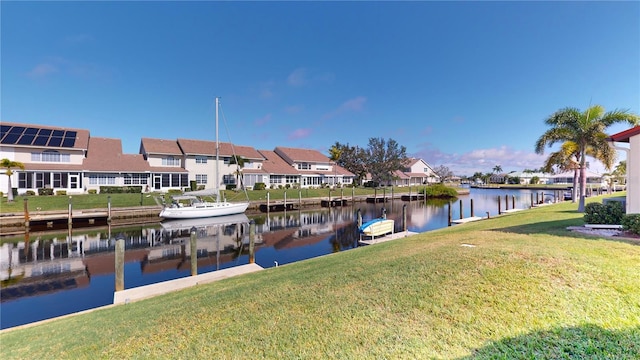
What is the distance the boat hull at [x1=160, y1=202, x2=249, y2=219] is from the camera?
25781 mm

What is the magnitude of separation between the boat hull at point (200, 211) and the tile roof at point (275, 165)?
17.3 m

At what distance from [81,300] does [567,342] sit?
1335 centimetres

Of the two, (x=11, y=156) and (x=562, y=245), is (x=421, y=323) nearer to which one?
(x=562, y=245)

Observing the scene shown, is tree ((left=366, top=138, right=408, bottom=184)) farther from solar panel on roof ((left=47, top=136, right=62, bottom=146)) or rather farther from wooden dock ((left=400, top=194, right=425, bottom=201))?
solar panel on roof ((left=47, top=136, right=62, bottom=146))

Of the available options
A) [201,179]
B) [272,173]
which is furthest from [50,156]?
[272,173]

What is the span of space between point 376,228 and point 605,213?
1103 centimetres

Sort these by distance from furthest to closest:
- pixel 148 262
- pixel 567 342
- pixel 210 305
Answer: pixel 148 262
pixel 210 305
pixel 567 342

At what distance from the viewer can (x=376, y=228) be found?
61.0ft

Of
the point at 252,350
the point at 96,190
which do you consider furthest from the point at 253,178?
the point at 252,350

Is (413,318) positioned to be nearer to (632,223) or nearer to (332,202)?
(632,223)

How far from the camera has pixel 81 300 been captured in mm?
10125

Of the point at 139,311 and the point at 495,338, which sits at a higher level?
the point at 495,338

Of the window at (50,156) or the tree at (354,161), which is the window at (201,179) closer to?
the window at (50,156)

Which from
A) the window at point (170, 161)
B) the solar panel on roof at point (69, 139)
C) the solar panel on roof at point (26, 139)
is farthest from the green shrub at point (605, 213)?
the solar panel on roof at point (26, 139)
